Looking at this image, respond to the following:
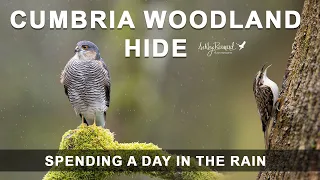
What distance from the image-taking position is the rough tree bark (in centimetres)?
272

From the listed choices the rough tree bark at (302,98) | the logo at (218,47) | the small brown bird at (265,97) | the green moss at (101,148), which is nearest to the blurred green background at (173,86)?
the logo at (218,47)

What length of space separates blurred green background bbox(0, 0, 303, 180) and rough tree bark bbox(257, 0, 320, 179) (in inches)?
155

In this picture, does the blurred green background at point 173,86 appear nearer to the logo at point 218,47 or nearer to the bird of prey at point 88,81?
the logo at point 218,47

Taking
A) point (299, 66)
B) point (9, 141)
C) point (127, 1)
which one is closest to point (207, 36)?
point (127, 1)

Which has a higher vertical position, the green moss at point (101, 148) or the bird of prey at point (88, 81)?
the bird of prey at point (88, 81)

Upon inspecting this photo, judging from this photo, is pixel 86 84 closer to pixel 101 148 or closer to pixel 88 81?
pixel 88 81

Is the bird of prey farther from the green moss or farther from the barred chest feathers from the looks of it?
the green moss

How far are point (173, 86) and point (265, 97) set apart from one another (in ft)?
14.4

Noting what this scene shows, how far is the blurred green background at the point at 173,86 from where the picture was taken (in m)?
7.18

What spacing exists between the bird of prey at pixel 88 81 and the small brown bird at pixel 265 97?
1255 millimetres

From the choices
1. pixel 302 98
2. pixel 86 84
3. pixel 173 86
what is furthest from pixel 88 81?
pixel 173 86

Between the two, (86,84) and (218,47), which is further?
(218,47)

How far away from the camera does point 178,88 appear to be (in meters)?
7.63

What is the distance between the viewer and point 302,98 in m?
2.78
